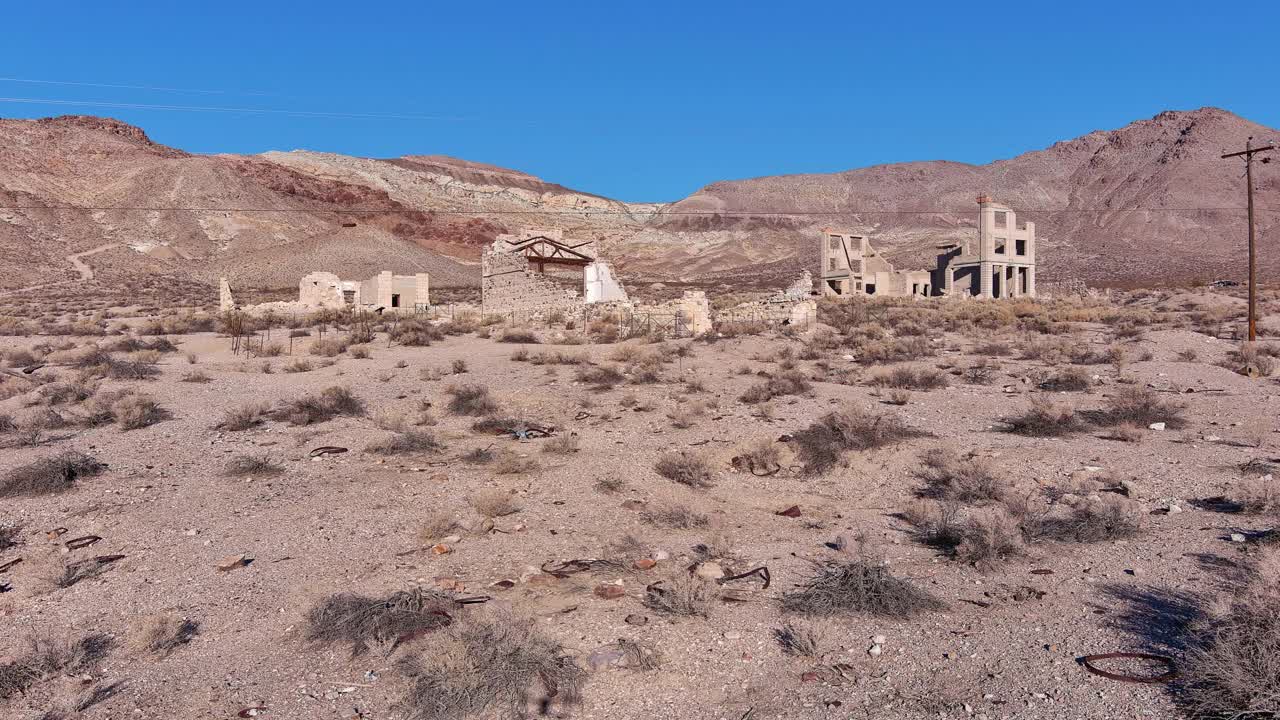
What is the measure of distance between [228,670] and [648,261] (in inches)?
4076

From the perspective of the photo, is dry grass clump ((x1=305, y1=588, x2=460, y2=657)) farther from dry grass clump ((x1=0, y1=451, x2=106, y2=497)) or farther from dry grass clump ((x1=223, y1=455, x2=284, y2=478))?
dry grass clump ((x1=0, y1=451, x2=106, y2=497))

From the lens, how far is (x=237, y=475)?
8484 millimetres

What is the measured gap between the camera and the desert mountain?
75250mm

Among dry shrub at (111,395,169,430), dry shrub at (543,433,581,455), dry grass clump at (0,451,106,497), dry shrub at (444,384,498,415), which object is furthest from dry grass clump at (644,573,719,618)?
dry shrub at (111,395,169,430)

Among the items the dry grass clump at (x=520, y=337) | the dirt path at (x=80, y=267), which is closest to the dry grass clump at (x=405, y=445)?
the dry grass clump at (x=520, y=337)

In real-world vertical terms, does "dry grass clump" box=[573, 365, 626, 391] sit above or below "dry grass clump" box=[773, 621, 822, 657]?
above

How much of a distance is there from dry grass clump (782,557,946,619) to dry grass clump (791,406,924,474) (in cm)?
332

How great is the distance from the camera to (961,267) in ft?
143

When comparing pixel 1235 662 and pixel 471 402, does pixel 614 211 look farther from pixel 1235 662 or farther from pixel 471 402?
pixel 1235 662

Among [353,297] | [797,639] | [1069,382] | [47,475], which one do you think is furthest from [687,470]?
[353,297]

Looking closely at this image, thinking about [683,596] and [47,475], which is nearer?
[683,596]

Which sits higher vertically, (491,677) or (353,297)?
(353,297)

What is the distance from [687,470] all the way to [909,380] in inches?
270

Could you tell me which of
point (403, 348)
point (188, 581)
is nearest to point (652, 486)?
point (188, 581)
